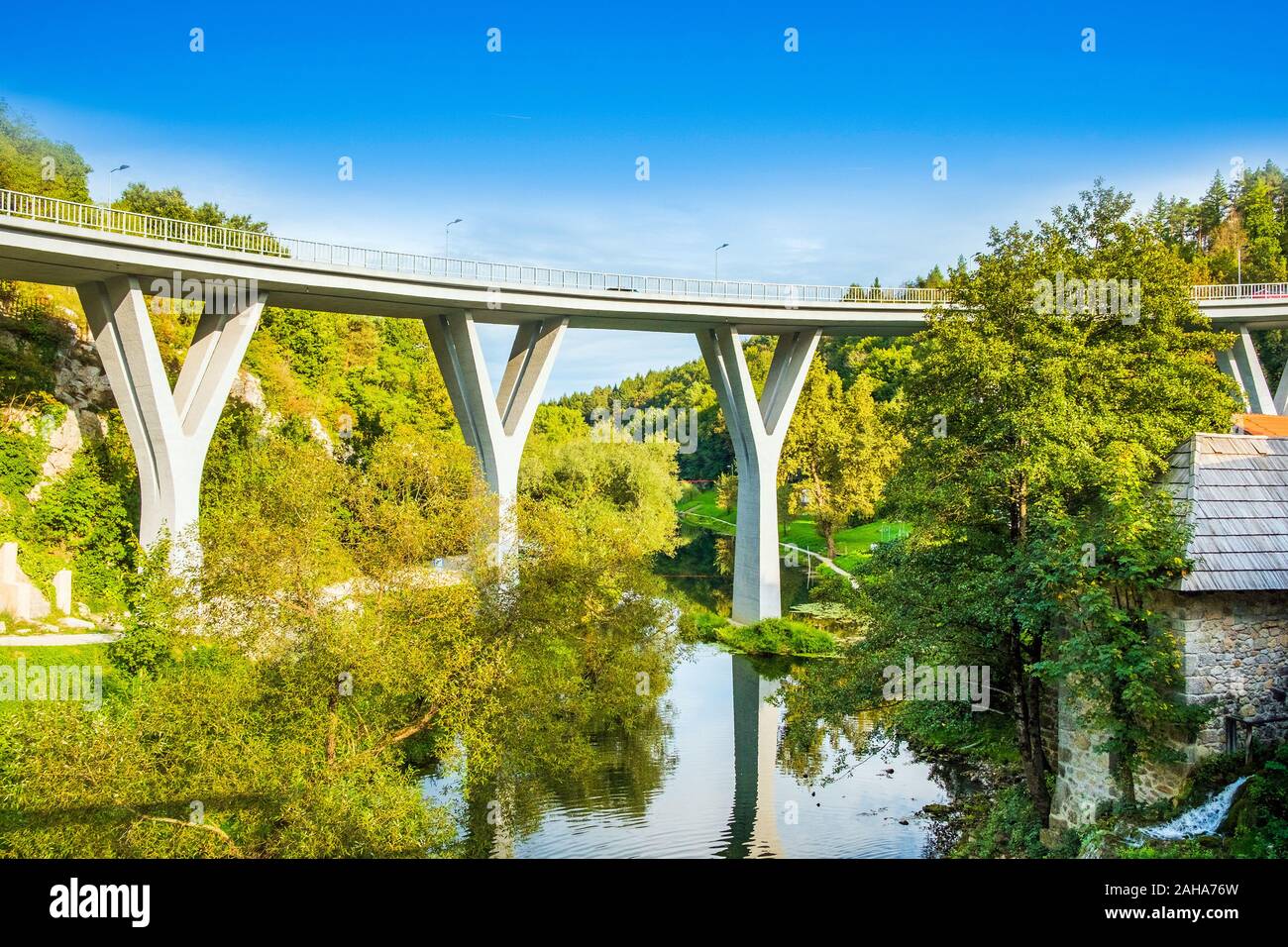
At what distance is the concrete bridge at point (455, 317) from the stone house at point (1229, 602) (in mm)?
13128

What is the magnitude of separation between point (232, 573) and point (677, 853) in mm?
9673

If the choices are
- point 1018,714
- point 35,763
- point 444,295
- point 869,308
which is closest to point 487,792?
point 35,763

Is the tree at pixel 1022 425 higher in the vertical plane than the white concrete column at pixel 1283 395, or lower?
lower

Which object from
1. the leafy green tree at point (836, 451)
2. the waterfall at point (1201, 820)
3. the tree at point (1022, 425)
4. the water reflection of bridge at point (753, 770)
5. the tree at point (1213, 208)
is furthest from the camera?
the tree at point (1213, 208)

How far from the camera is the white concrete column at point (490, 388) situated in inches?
1571

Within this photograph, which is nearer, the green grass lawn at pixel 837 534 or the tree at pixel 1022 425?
the tree at pixel 1022 425

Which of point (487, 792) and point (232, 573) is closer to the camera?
point (232, 573)

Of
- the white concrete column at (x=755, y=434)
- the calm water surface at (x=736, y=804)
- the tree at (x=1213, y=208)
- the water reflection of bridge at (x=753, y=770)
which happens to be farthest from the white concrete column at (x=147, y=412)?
the tree at (x=1213, y=208)

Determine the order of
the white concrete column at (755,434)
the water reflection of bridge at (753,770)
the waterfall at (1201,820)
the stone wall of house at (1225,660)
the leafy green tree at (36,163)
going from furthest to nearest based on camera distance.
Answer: the white concrete column at (755,434) → the leafy green tree at (36,163) → the water reflection of bridge at (753,770) → the stone wall of house at (1225,660) → the waterfall at (1201,820)

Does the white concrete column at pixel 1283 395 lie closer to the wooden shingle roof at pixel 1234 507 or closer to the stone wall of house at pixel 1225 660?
the wooden shingle roof at pixel 1234 507

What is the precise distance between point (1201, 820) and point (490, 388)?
31331 mm

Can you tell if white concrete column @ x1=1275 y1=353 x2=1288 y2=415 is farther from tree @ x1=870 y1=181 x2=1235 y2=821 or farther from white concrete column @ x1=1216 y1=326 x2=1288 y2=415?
A: tree @ x1=870 y1=181 x2=1235 y2=821

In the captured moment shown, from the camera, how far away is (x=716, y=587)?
5419 centimetres
